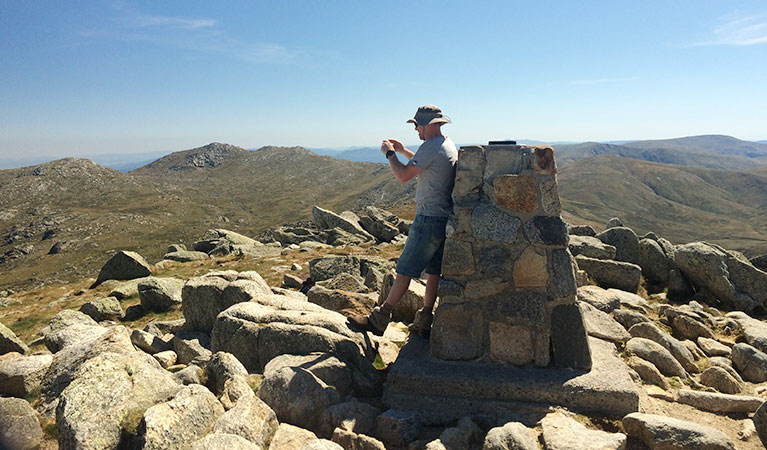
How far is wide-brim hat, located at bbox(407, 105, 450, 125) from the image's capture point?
6730 millimetres

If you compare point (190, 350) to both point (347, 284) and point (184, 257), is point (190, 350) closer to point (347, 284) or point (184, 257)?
point (347, 284)

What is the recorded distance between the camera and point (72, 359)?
5.98m

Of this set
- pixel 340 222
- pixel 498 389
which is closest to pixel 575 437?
pixel 498 389

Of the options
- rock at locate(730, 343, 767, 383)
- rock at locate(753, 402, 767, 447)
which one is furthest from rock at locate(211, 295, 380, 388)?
Result: rock at locate(730, 343, 767, 383)

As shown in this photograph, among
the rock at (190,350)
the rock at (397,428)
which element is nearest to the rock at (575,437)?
the rock at (397,428)

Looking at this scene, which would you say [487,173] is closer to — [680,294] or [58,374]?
[58,374]

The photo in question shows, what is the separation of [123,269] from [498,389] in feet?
60.5

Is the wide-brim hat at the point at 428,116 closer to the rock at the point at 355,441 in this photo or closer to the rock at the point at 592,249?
the rock at the point at 355,441

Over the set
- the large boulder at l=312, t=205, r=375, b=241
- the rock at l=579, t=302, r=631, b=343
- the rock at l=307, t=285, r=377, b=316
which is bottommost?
the large boulder at l=312, t=205, r=375, b=241

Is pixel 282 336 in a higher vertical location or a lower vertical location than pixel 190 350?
higher

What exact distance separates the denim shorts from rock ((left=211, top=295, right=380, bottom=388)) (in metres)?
1.45

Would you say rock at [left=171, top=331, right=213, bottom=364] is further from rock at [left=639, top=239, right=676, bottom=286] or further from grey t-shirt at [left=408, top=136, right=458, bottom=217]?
rock at [left=639, top=239, right=676, bottom=286]

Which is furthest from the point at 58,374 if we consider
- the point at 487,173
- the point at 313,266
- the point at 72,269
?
the point at 72,269

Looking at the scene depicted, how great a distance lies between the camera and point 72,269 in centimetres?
9088
